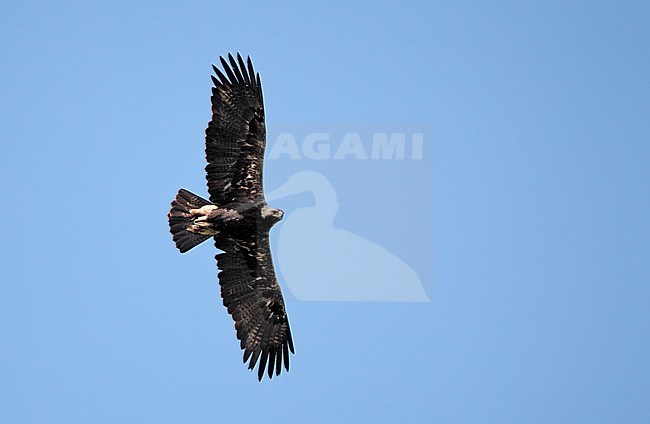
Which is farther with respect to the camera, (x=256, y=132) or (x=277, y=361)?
(x=277, y=361)

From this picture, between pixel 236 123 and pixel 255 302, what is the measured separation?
2997 mm

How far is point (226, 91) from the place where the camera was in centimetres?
1811

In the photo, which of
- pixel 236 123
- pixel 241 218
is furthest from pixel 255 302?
pixel 236 123

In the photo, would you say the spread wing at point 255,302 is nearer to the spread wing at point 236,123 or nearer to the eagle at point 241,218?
the eagle at point 241,218

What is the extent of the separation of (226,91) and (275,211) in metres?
1.91

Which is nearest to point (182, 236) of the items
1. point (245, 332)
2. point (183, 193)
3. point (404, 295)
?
point (183, 193)

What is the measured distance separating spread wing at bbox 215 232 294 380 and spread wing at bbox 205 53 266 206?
4.62 ft

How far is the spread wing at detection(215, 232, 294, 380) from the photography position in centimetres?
1897

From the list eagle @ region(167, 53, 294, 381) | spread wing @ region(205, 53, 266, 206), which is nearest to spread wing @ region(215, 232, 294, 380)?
eagle @ region(167, 53, 294, 381)

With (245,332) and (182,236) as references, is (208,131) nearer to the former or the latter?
(182,236)

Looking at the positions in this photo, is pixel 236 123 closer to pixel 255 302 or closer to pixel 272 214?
pixel 272 214

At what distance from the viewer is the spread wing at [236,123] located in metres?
18.0

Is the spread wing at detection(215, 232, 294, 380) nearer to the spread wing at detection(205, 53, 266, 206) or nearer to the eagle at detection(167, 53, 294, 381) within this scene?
the eagle at detection(167, 53, 294, 381)

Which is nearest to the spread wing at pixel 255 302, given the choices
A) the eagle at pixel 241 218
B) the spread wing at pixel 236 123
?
the eagle at pixel 241 218
